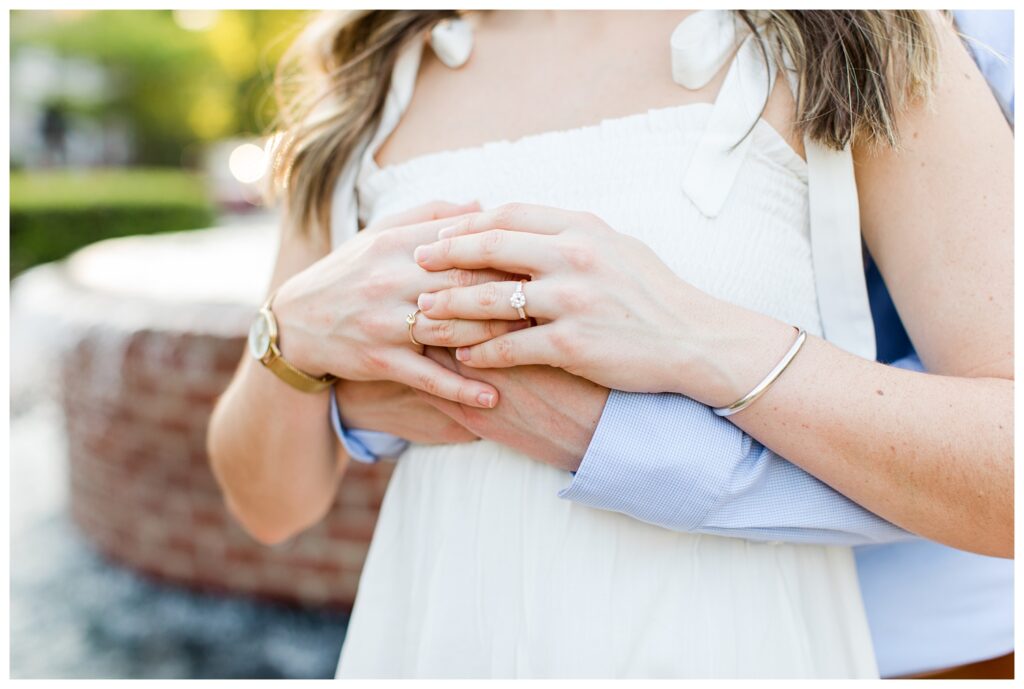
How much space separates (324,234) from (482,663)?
0.77 metres

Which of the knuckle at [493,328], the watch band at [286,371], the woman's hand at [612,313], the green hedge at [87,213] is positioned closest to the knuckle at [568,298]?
the woman's hand at [612,313]

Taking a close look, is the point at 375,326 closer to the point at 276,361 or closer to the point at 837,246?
the point at 276,361

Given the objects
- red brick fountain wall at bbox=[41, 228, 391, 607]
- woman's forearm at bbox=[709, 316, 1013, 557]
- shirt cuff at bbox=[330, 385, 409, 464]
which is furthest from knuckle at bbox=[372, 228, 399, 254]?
red brick fountain wall at bbox=[41, 228, 391, 607]

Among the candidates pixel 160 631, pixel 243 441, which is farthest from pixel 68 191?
pixel 243 441

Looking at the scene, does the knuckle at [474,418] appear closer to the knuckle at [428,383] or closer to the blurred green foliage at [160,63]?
the knuckle at [428,383]

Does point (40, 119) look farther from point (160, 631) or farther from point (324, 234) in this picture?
point (324, 234)

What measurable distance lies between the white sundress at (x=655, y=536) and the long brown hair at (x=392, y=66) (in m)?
0.07

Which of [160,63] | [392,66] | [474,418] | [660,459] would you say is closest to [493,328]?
[474,418]

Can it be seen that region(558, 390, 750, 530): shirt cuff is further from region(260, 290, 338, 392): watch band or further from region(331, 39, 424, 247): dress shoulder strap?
region(331, 39, 424, 247): dress shoulder strap

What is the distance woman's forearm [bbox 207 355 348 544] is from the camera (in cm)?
145

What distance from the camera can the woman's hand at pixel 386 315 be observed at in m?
1.17

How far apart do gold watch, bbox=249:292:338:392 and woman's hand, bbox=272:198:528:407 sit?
0.15 feet

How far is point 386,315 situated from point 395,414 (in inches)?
7.8
